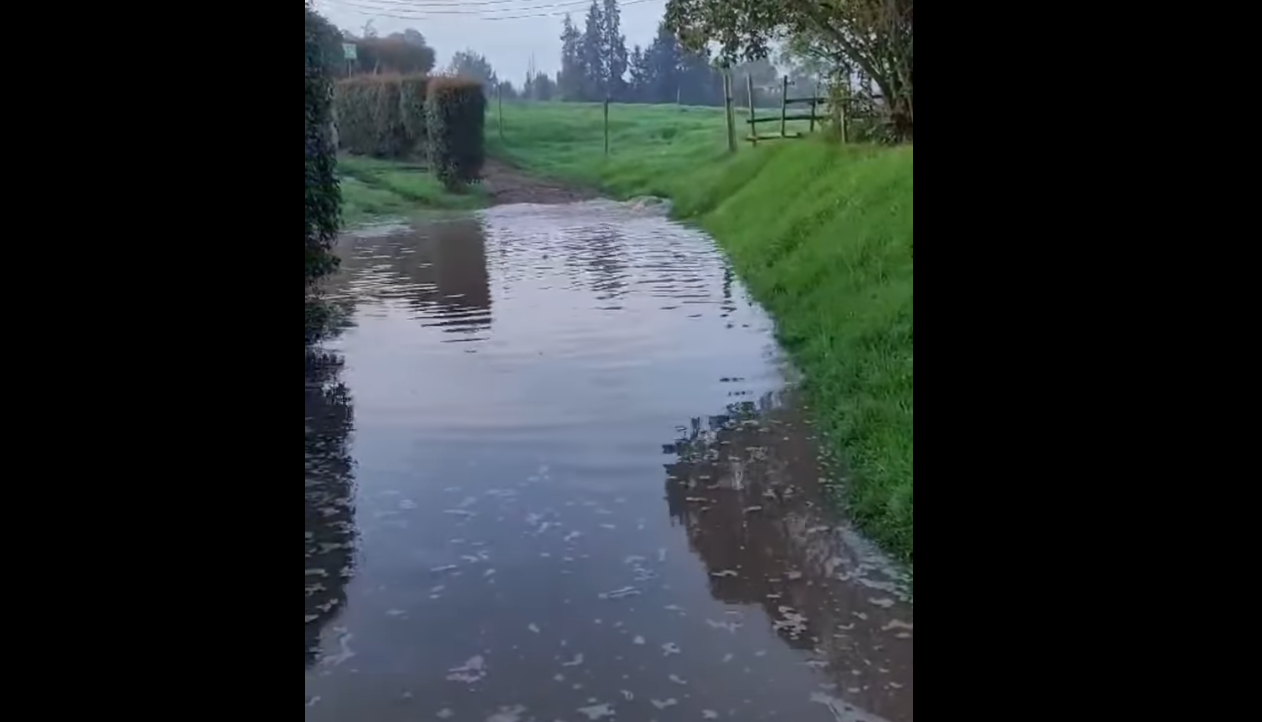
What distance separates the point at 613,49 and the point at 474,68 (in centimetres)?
34

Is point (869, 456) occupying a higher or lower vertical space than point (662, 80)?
lower

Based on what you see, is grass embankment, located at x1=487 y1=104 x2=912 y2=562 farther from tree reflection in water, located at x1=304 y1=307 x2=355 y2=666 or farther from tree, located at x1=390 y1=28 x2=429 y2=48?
tree reflection in water, located at x1=304 y1=307 x2=355 y2=666

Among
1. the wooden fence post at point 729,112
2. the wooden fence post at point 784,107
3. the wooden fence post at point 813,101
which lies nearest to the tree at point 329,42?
the wooden fence post at point 729,112

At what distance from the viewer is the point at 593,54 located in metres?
2.40

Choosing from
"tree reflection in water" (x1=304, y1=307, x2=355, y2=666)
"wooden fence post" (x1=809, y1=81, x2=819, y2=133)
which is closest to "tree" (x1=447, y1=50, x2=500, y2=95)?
"tree reflection in water" (x1=304, y1=307, x2=355, y2=666)

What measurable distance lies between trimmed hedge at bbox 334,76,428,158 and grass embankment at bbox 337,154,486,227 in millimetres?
30

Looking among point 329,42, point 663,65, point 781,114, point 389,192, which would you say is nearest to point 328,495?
point 329,42

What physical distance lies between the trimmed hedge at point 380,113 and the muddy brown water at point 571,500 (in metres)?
0.20

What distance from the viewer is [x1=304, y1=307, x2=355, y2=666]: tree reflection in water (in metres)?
1.68

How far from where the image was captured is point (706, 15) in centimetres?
252

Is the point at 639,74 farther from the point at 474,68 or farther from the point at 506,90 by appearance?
the point at 474,68
